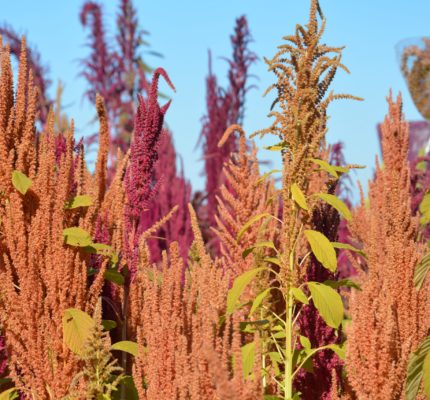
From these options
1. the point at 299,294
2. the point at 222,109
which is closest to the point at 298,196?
the point at 299,294

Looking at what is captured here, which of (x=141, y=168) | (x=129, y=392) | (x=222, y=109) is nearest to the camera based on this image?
(x=129, y=392)

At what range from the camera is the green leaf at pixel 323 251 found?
8.21 feet

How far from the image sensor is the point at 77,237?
8.80 ft

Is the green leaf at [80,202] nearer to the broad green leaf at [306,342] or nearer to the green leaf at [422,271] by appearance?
the broad green leaf at [306,342]

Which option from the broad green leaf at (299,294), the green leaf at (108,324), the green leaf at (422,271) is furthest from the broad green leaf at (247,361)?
the green leaf at (422,271)

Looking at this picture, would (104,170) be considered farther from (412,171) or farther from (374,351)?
(412,171)

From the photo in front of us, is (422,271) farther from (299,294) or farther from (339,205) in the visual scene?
(299,294)

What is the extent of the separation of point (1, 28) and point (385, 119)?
176 inches

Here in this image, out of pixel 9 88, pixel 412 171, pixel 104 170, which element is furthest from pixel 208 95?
pixel 9 88

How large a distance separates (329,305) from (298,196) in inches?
16.1

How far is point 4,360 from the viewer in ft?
9.98

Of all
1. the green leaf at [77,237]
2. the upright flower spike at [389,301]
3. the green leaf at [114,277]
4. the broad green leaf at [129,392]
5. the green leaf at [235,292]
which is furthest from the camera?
the green leaf at [114,277]

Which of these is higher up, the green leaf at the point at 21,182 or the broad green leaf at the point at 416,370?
the green leaf at the point at 21,182

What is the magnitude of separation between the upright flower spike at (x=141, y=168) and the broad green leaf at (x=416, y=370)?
1242 mm
